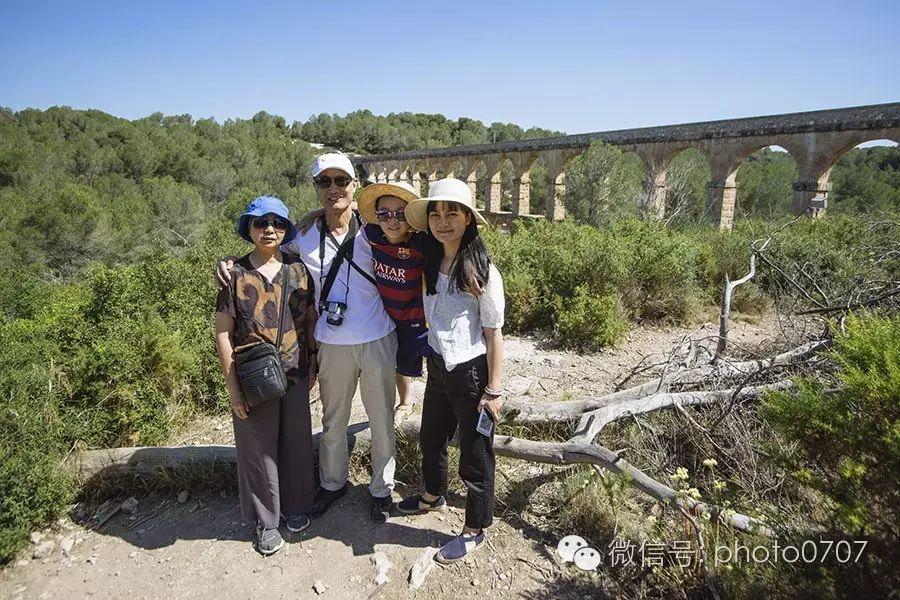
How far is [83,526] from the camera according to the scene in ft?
8.40

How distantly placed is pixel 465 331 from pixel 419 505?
1.08 metres

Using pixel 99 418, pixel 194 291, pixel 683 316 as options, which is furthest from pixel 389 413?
pixel 683 316

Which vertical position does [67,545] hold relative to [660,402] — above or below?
below

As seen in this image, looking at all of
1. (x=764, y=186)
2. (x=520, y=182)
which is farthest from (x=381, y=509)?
(x=764, y=186)

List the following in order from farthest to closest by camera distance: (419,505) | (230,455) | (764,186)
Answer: (764,186) → (230,455) → (419,505)

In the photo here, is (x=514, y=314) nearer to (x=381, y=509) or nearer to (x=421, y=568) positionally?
(x=381, y=509)

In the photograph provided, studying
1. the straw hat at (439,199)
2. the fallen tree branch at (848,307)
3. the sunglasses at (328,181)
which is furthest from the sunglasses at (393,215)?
the fallen tree branch at (848,307)

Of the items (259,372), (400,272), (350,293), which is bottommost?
(259,372)

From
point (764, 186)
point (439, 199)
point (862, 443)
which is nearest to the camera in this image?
point (862, 443)

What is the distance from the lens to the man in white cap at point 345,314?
233 centimetres

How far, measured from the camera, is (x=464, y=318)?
2094mm

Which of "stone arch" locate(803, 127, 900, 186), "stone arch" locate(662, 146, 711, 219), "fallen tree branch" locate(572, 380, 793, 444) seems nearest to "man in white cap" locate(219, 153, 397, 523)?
"fallen tree branch" locate(572, 380, 793, 444)

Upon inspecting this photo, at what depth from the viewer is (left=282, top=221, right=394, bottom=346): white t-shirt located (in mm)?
2324

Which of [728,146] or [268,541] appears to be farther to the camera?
[728,146]
